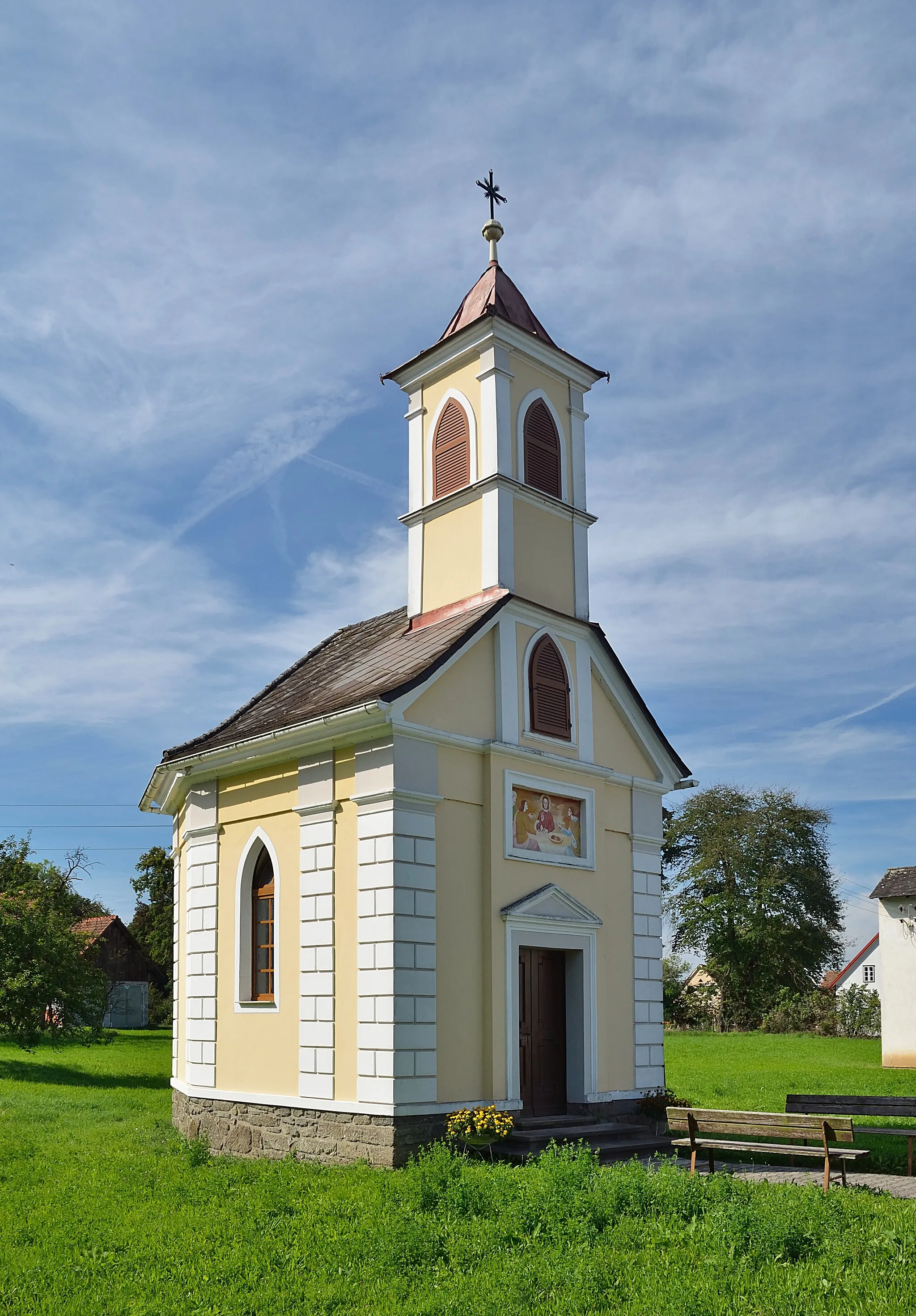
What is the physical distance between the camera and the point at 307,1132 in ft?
47.5

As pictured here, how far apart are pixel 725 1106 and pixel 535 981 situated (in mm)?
5798

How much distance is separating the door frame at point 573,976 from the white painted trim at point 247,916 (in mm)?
3188

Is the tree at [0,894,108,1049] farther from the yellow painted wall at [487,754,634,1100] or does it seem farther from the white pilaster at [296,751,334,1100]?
the yellow painted wall at [487,754,634,1100]

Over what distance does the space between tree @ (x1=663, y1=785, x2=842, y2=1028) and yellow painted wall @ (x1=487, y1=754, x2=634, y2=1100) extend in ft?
114

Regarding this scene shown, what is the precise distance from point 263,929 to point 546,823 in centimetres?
420

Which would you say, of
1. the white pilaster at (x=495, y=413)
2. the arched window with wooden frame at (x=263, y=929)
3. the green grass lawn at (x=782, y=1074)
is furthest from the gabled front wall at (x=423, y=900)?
the green grass lawn at (x=782, y=1074)

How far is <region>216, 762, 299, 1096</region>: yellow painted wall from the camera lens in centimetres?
1527

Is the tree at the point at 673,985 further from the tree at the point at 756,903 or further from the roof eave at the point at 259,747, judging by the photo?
the roof eave at the point at 259,747

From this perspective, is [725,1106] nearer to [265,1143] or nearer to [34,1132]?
[265,1143]

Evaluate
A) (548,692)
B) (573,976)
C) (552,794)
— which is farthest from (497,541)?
(573,976)

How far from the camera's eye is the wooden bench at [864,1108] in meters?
14.0

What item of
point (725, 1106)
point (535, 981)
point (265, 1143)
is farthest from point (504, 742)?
point (725, 1106)

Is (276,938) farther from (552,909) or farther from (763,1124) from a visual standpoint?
(763,1124)

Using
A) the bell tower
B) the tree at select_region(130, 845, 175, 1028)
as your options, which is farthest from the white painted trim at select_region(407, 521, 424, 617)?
the tree at select_region(130, 845, 175, 1028)
